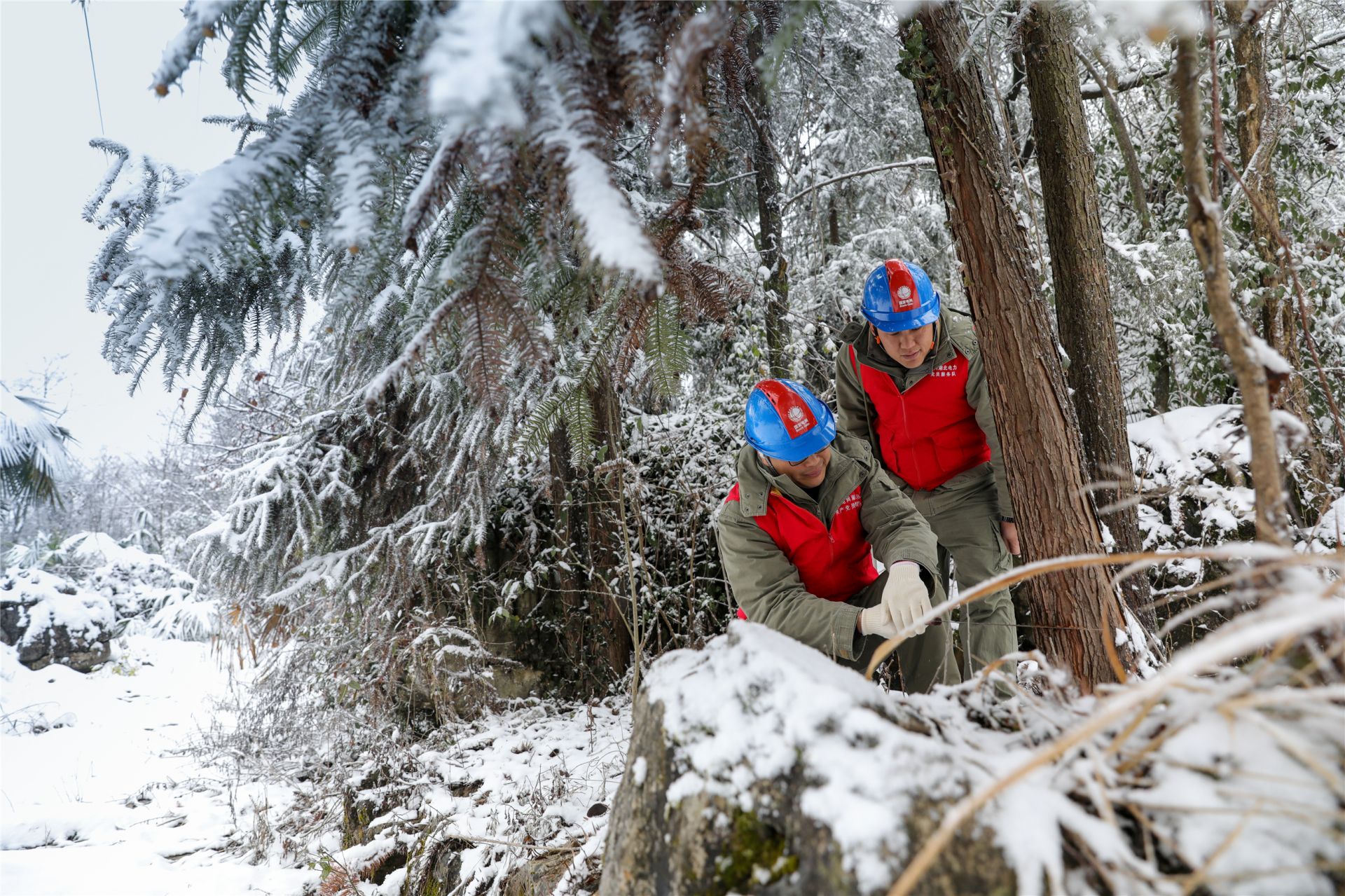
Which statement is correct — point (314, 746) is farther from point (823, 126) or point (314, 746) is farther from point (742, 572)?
point (823, 126)

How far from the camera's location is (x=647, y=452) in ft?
15.6

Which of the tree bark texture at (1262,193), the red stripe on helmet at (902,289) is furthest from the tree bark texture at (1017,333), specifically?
the tree bark texture at (1262,193)

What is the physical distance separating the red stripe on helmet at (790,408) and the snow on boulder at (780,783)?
4.06ft

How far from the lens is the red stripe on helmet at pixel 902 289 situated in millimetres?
2502

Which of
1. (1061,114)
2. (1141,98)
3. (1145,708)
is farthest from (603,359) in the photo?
(1141,98)

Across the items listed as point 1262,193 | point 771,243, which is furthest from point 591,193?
point 1262,193

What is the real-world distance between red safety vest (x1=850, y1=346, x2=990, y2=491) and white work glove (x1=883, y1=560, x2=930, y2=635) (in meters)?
0.78

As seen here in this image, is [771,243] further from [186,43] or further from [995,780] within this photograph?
[995,780]

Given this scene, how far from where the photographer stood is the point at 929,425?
9.08 ft

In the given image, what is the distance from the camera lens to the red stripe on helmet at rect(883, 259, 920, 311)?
8.21ft

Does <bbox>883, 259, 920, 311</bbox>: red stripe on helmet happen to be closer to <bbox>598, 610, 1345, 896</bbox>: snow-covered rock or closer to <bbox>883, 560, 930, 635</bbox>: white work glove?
<bbox>883, 560, 930, 635</bbox>: white work glove

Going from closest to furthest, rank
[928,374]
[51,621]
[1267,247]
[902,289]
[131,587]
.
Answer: [902,289] → [928,374] → [1267,247] → [51,621] → [131,587]

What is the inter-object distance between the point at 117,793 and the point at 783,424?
23.2 feet

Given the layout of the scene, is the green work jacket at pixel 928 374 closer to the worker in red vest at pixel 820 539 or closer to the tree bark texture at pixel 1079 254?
the worker in red vest at pixel 820 539
